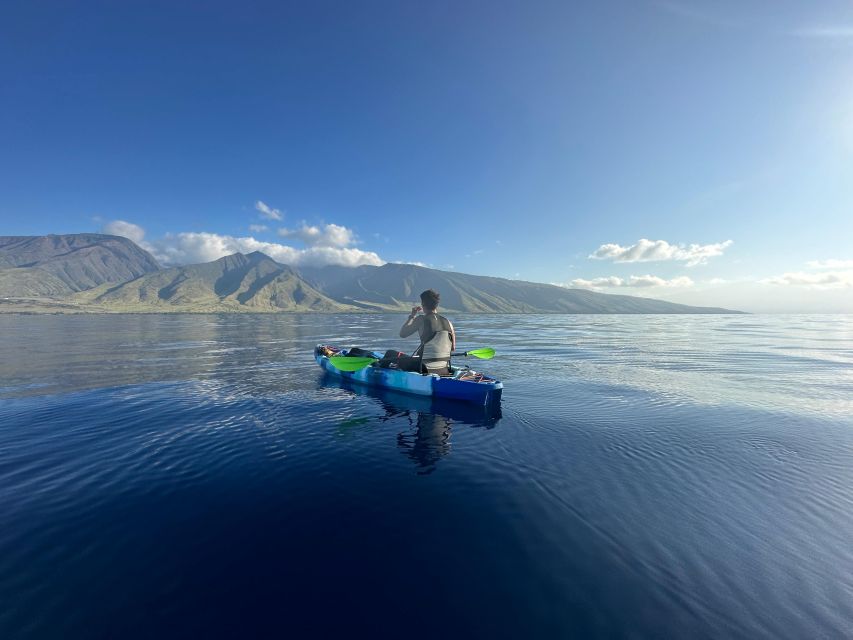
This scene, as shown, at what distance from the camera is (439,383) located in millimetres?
19516

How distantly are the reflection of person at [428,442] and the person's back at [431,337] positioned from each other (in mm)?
3961

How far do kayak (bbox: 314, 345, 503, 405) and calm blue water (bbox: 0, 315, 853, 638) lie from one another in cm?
115

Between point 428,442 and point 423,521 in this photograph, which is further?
point 428,442

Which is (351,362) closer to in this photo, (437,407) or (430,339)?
(430,339)

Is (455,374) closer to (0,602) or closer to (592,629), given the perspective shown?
(592,629)

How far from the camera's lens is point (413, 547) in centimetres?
756

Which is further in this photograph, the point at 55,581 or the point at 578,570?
the point at 578,570

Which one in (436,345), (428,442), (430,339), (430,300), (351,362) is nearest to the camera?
(428,442)

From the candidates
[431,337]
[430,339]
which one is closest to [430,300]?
[431,337]

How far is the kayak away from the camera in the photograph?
18.3 metres

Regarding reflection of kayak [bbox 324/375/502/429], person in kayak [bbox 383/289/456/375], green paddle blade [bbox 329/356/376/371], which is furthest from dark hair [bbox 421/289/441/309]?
green paddle blade [bbox 329/356/376/371]

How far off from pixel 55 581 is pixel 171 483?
12.1 ft

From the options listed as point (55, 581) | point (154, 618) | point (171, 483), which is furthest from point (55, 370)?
point (154, 618)

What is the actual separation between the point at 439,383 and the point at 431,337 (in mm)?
2556
